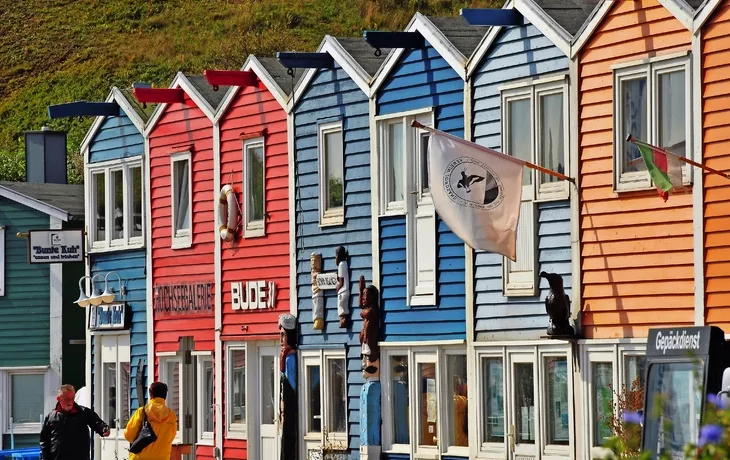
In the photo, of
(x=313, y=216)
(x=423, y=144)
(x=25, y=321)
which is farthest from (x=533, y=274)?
(x=25, y=321)

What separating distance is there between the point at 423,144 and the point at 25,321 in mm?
12703

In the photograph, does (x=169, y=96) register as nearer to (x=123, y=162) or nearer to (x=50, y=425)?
(x=123, y=162)

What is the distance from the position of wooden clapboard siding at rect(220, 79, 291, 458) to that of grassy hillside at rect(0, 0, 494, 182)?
49336 mm

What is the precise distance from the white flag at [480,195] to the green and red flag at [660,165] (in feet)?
6.83

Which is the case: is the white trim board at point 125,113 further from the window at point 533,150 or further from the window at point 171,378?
the window at point 533,150

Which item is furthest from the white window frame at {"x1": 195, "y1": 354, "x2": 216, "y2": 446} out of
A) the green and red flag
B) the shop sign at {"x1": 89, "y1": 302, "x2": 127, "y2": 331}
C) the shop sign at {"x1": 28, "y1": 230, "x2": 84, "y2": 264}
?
the green and red flag

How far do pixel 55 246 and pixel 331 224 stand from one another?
840cm

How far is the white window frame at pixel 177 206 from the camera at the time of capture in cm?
2886

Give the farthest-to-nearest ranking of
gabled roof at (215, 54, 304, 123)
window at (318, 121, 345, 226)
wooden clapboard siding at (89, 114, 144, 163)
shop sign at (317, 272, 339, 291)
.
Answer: wooden clapboard siding at (89, 114, 144, 163)
gabled roof at (215, 54, 304, 123)
window at (318, 121, 345, 226)
shop sign at (317, 272, 339, 291)

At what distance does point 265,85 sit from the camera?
27.1 metres

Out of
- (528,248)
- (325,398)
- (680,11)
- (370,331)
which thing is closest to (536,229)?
(528,248)

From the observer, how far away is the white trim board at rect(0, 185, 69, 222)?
109 feet

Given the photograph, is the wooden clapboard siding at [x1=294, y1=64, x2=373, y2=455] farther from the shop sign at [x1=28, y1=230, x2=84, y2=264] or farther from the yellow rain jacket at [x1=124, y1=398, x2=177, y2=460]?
the shop sign at [x1=28, y1=230, x2=84, y2=264]

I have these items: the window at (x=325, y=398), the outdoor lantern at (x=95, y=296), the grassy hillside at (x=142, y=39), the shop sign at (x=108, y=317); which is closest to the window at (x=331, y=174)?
the window at (x=325, y=398)
